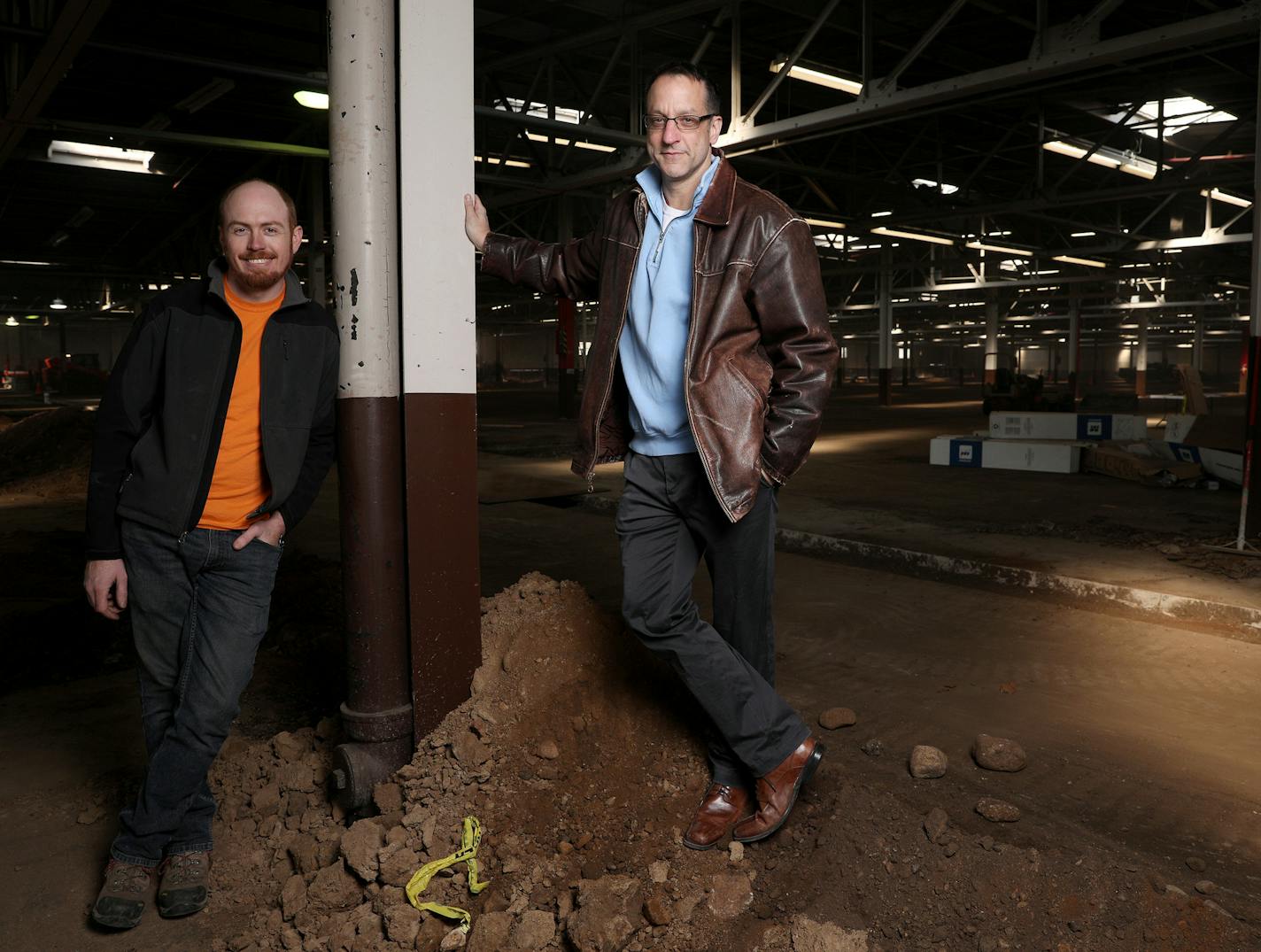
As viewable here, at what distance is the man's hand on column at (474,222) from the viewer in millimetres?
2785

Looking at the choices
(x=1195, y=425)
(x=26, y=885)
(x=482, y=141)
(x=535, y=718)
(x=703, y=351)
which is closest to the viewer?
(x=703, y=351)

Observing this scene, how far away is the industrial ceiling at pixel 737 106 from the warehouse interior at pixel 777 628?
8cm

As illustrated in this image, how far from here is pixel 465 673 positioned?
2971 millimetres

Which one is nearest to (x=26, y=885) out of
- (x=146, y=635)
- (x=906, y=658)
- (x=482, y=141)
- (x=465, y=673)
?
(x=146, y=635)

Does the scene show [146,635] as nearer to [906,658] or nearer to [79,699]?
[79,699]

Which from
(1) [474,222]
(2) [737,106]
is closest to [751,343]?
(1) [474,222]

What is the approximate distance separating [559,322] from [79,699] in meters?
17.9

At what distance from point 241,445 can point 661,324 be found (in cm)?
114

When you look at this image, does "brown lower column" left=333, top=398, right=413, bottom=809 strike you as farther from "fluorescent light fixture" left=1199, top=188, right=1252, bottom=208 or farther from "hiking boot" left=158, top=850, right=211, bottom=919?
"fluorescent light fixture" left=1199, top=188, right=1252, bottom=208

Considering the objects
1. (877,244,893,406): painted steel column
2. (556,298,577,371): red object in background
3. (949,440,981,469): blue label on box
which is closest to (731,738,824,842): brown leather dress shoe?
(949,440,981,469): blue label on box

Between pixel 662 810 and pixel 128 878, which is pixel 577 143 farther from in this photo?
pixel 128 878

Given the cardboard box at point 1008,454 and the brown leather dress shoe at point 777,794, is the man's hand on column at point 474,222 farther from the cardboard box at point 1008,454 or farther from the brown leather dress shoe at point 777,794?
the cardboard box at point 1008,454

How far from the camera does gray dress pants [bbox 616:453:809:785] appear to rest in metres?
2.46

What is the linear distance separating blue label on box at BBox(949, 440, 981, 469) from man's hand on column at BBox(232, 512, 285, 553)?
34.2ft
